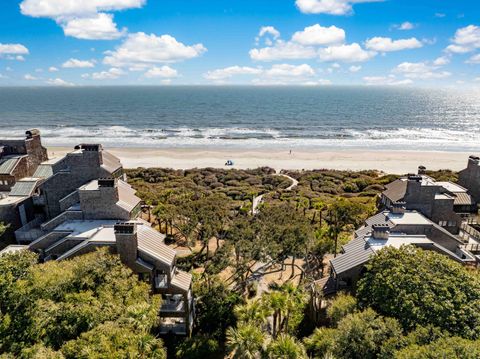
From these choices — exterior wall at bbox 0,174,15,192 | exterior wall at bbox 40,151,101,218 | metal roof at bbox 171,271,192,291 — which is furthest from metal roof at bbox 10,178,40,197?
metal roof at bbox 171,271,192,291

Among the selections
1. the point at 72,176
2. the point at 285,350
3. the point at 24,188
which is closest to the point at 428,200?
the point at 285,350

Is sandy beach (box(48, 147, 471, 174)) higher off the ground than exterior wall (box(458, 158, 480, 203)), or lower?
lower

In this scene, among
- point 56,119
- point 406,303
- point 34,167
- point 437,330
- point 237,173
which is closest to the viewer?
point 437,330

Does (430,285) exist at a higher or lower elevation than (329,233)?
higher

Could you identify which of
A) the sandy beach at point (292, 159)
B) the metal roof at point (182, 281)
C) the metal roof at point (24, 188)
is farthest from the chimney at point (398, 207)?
→ the sandy beach at point (292, 159)

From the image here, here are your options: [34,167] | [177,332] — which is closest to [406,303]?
[177,332]

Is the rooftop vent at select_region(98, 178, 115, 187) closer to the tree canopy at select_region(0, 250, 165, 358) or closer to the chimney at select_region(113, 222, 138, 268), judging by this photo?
the chimney at select_region(113, 222, 138, 268)

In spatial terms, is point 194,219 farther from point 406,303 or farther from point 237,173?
point 237,173
